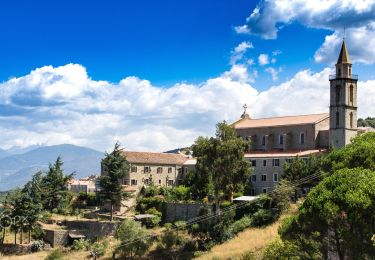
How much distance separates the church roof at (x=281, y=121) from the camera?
8626 centimetres

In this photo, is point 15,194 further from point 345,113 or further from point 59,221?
point 345,113

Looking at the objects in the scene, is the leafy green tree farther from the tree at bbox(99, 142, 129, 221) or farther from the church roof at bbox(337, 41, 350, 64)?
the church roof at bbox(337, 41, 350, 64)

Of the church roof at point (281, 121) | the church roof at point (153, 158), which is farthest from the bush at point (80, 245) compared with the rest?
the church roof at point (281, 121)

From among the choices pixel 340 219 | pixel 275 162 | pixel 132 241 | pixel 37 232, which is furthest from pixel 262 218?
pixel 340 219

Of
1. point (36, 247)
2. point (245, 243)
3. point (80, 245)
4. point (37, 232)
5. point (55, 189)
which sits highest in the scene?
point (55, 189)

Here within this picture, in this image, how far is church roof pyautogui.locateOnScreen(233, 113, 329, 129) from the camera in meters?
86.3

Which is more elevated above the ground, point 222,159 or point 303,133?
point 303,133

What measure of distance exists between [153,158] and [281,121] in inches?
924

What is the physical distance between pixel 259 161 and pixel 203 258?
1178 inches

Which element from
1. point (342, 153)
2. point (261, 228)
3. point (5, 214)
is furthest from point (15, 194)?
point (342, 153)

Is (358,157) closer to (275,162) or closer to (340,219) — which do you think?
(340,219)

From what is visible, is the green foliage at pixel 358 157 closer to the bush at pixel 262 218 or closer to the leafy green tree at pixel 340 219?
the leafy green tree at pixel 340 219

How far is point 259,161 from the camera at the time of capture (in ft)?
278

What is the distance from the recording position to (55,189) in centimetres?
8238
